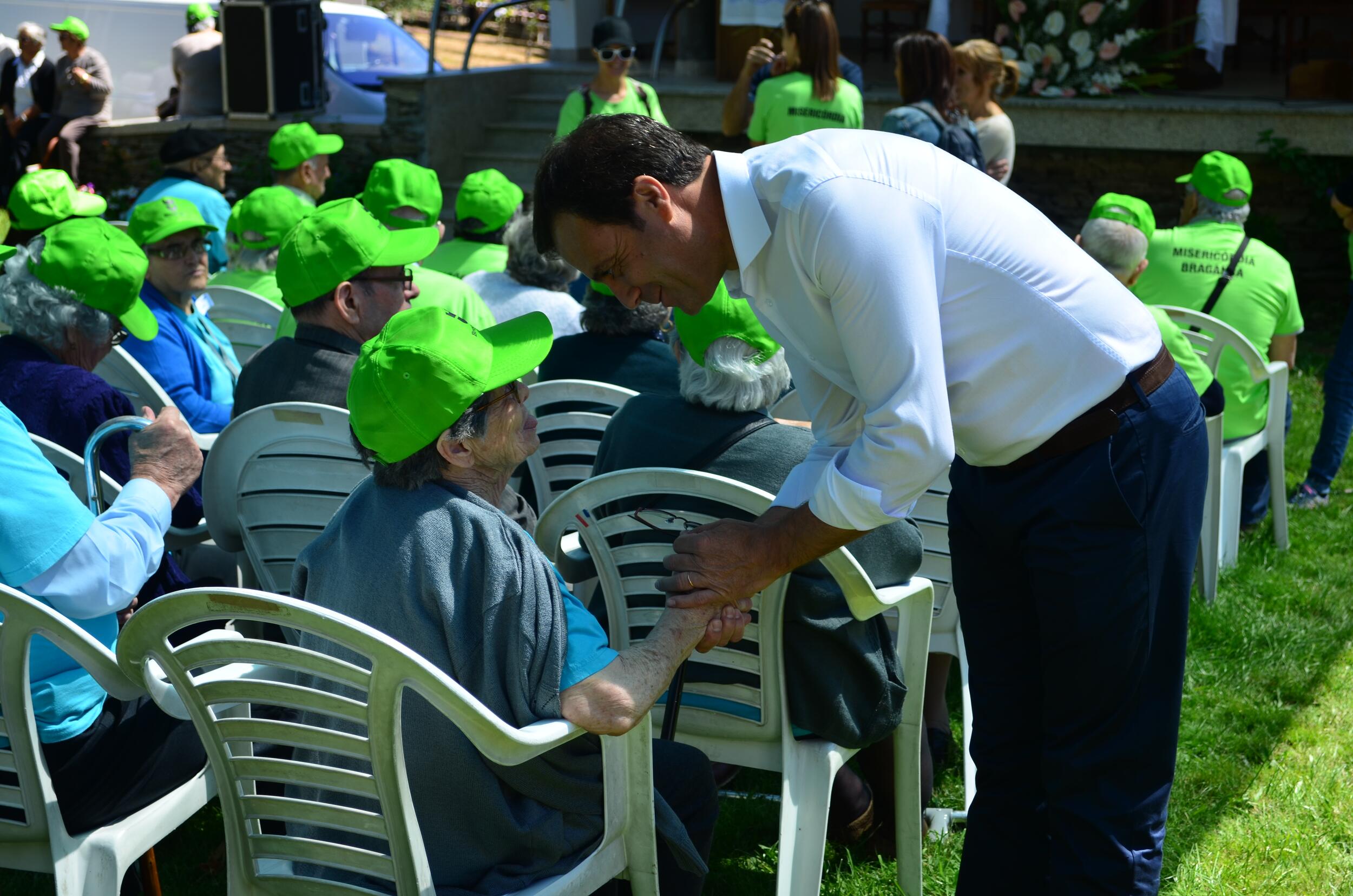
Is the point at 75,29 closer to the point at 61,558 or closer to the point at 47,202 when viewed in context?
the point at 47,202

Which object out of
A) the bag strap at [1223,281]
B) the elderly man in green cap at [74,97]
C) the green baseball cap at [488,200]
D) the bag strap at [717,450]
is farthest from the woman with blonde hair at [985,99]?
the elderly man in green cap at [74,97]

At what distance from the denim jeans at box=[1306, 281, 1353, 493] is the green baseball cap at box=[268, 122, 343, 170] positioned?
5116 mm

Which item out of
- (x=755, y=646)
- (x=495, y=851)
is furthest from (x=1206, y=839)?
(x=495, y=851)

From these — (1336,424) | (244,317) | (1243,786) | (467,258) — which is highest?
(467,258)

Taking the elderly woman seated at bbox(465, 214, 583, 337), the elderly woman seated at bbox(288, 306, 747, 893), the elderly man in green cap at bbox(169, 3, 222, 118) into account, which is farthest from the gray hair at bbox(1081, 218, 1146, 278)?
the elderly man in green cap at bbox(169, 3, 222, 118)

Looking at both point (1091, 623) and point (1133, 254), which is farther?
point (1133, 254)

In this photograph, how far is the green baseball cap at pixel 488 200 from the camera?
5.51m

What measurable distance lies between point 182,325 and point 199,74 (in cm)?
955

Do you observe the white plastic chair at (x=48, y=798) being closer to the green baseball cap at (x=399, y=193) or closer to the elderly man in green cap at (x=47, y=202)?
the elderly man in green cap at (x=47, y=202)

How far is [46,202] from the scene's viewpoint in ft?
16.4

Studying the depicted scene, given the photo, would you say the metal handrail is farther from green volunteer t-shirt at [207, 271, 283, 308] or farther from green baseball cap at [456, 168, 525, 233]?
green volunteer t-shirt at [207, 271, 283, 308]

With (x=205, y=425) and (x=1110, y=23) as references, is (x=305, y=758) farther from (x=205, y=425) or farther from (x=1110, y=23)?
(x=1110, y=23)

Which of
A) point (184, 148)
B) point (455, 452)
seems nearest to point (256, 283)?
point (184, 148)

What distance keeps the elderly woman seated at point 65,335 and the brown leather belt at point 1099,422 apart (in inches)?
85.7
